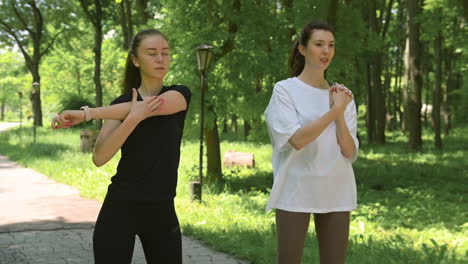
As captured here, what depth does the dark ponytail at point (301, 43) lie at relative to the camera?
306 cm

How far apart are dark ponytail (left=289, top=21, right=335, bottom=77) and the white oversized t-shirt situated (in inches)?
7.4

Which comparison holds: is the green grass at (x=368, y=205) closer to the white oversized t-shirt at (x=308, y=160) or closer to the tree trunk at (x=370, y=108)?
the white oversized t-shirt at (x=308, y=160)

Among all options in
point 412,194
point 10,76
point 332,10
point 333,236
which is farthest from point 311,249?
point 10,76

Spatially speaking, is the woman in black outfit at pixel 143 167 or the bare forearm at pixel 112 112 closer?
the bare forearm at pixel 112 112

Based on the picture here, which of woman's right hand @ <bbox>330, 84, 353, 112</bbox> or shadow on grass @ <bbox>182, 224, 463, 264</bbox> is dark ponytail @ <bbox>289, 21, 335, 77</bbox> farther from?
shadow on grass @ <bbox>182, 224, 463, 264</bbox>

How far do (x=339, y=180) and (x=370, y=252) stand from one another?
3444 mm

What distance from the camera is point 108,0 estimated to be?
82.7ft

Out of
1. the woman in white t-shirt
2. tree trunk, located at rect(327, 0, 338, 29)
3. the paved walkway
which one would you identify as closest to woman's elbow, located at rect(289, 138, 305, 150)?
the woman in white t-shirt

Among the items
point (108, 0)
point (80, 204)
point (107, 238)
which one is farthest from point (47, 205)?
point (108, 0)

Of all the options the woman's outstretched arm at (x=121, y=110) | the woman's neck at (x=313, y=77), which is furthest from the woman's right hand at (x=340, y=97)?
the woman's outstretched arm at (x=121, y=110)

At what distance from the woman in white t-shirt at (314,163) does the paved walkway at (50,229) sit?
339 cm

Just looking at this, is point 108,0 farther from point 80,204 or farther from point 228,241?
point 228,241

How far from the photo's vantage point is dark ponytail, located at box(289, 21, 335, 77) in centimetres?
306

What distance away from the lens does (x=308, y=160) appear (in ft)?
9.77
